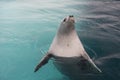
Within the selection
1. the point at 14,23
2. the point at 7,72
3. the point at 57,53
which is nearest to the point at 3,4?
the point at 14,23

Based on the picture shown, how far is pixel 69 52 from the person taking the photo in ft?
18.1

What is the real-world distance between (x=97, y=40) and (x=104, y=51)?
81 centimetres

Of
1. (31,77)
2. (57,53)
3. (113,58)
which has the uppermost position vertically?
(57,53)

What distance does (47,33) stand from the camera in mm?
9359

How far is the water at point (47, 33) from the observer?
712 cm

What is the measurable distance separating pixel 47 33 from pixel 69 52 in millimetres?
3938

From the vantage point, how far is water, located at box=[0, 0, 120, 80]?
7.12 meters

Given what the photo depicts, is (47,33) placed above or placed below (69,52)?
below

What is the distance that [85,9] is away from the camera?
11.7 metres

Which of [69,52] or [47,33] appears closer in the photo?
[69,52]

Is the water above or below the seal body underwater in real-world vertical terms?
below

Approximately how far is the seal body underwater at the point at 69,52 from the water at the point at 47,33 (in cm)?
52

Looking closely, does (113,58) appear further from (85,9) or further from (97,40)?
(85,9)

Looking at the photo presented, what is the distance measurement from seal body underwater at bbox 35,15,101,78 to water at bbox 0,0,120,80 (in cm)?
52
